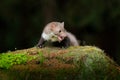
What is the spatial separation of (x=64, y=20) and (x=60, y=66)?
11354 millimetres

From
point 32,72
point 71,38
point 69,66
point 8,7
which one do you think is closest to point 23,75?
point 32,72

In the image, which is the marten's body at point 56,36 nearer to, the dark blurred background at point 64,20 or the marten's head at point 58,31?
the marten's head at point 58,31

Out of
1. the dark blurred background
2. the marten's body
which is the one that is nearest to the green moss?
the marten's body

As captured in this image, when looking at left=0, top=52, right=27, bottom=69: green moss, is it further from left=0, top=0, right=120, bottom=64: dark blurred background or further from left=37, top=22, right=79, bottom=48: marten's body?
left=0, top=0, right=120, bottom=64: dark blurred background

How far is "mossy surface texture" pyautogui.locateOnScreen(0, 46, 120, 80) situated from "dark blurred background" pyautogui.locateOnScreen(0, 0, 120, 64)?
32.5ft

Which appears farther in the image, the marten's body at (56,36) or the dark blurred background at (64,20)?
the dark blurred background at (64,20)

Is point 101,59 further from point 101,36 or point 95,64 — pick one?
point 101,36

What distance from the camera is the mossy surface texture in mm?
8578

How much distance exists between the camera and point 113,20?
1939cm

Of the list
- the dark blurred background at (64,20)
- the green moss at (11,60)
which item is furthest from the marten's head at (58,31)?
the dark blurred background at (64,20)

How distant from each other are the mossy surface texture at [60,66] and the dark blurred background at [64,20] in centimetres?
992

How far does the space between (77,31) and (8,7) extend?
8.63ft

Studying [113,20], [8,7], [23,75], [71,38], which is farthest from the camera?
[8,7]

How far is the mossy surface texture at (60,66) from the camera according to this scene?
8.58m
